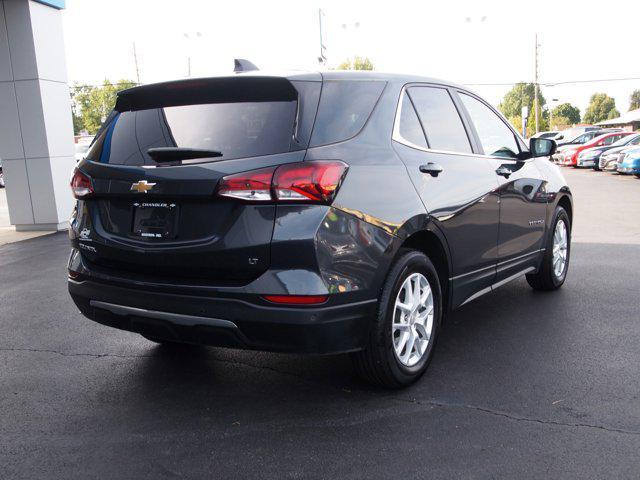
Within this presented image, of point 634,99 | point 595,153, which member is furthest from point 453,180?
point 634,99

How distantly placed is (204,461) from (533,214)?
345 cm

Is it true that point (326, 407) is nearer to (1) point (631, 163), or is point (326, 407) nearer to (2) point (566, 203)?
(2) point (566, 203)

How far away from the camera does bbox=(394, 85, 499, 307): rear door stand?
3.80 metres

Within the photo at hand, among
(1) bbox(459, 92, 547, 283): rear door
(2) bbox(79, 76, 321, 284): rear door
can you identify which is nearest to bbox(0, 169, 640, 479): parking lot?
(1) bbox(459, 92, 547, 283): rear door

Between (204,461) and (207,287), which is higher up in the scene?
(207,287)

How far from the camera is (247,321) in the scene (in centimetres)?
308

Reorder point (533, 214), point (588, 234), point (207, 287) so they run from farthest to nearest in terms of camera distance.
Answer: point (588, 234)
point (533, 214)
point (207, 287)

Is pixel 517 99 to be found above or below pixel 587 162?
below

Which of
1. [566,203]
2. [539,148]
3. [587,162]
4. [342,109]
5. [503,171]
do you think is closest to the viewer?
[342,109]

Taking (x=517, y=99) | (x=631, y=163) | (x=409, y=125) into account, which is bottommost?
(x=517, y=99)

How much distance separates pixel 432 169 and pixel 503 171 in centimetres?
112

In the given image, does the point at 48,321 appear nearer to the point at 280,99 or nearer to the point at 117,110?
the point at 117,110

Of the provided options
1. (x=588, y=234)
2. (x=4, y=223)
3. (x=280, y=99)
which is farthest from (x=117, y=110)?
(x=4, y=223)

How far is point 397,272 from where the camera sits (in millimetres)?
3479
